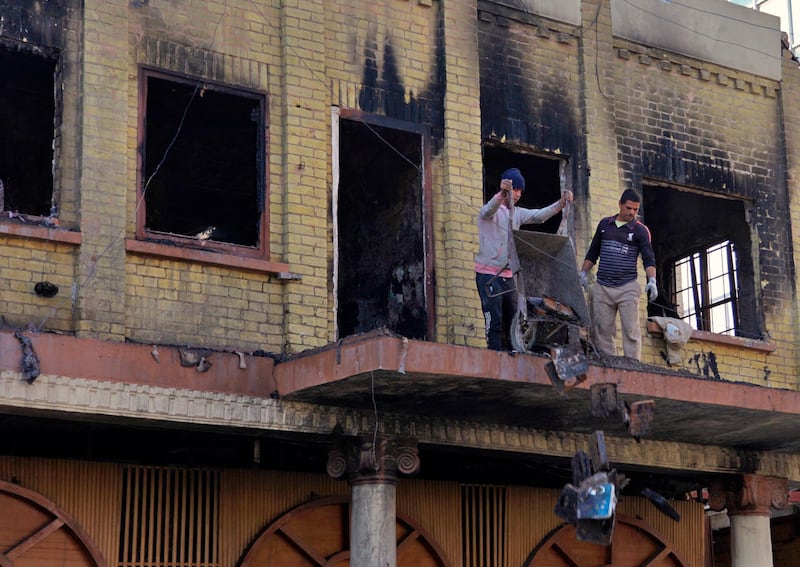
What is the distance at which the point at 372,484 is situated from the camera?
1339 cm

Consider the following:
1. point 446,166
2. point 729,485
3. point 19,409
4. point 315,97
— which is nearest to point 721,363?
point 729,485

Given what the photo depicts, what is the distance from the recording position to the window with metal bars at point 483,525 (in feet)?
52.5

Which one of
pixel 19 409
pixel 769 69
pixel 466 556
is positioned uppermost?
pixel 769 69

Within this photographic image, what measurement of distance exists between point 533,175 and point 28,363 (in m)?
7.40

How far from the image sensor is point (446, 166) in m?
15.1

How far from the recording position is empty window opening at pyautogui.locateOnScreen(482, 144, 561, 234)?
55.3 ft

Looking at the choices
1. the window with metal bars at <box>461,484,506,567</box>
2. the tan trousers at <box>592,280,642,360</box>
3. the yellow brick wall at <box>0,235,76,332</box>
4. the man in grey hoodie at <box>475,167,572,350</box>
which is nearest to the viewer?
the yellow brick wall at <box>0,235,76,332</box>

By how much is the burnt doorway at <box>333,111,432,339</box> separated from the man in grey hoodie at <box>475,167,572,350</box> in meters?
1.31

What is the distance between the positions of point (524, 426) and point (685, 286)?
636cm

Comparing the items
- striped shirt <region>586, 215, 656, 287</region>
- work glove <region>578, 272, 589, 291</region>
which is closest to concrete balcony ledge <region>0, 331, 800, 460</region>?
work glove <region>578, 272, 589, 291</region>

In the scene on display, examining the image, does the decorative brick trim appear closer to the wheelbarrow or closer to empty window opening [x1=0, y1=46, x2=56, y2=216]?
the wheelbarrow

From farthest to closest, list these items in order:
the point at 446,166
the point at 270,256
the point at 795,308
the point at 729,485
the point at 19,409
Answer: the point at 795,308
the point at 729,485
the point at 446,166
the point at 270,256
the point at 19,409

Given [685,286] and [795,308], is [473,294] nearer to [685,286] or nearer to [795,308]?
[795,308]

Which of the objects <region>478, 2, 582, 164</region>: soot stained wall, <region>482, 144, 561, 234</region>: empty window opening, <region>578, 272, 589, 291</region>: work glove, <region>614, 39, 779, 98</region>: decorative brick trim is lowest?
<region>578, 272, 589, 291</region>: work glove
